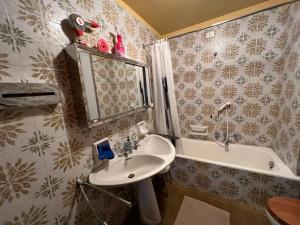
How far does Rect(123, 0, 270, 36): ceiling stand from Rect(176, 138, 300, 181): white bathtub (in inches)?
63.4

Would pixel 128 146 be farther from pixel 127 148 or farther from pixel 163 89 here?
pixel 163 89

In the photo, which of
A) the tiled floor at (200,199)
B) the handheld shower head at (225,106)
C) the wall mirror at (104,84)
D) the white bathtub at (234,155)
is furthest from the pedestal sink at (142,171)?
the handheld shower head at (225,106)

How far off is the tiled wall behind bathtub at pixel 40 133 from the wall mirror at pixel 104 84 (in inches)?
3.4

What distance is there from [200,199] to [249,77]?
5.37ft

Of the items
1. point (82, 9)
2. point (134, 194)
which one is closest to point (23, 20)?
point (82, 9)

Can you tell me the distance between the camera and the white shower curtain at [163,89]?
1.67 m

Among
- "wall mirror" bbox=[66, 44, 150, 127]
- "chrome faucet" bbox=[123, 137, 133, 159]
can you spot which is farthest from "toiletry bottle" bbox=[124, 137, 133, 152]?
"wall mirror" bbox=[66, 44, 150, 127]

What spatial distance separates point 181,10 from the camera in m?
1.58

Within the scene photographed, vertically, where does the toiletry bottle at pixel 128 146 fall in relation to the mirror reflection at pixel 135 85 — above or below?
below

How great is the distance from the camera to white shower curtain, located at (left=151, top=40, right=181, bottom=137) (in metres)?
1.67

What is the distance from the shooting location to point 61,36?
87 cm

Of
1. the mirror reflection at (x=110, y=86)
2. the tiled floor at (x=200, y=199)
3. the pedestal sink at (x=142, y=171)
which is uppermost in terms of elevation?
the mirror reflection at (x=110, y=86)

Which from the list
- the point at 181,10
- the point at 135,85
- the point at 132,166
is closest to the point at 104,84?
the point at 135,85

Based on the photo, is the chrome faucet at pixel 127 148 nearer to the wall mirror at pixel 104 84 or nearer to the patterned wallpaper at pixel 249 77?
the wall mirror at pixel 104 84
